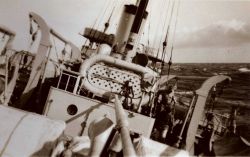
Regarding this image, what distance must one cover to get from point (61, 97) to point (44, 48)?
45.0 inches

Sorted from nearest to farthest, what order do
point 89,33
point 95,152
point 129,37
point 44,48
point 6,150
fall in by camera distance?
point 95,152 → point 6,150 → point 44,48 → point 129,37 → point 89,33

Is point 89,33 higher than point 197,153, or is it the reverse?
point 89,33

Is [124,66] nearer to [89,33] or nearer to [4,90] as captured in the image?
[4,90]

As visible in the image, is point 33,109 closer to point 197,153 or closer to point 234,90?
point 197,153

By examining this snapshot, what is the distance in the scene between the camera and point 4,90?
14.6 ft

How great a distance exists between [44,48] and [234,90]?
51.3 ft

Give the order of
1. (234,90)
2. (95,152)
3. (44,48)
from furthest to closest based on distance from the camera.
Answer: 1. (234,90)
2. (44,48)
3. (95,152)

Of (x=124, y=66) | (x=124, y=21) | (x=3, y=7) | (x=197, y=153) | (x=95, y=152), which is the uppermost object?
(x=124, y=21)

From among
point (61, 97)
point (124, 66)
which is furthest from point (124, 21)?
point (61, 97)

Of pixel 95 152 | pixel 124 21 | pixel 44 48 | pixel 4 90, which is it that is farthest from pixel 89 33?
pixel 95 152

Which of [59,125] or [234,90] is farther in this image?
[234,90]

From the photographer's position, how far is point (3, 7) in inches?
180

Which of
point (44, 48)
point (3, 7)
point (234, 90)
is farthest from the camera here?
point (234, 90)

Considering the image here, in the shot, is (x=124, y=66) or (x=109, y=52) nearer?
(x=124, y=66)
